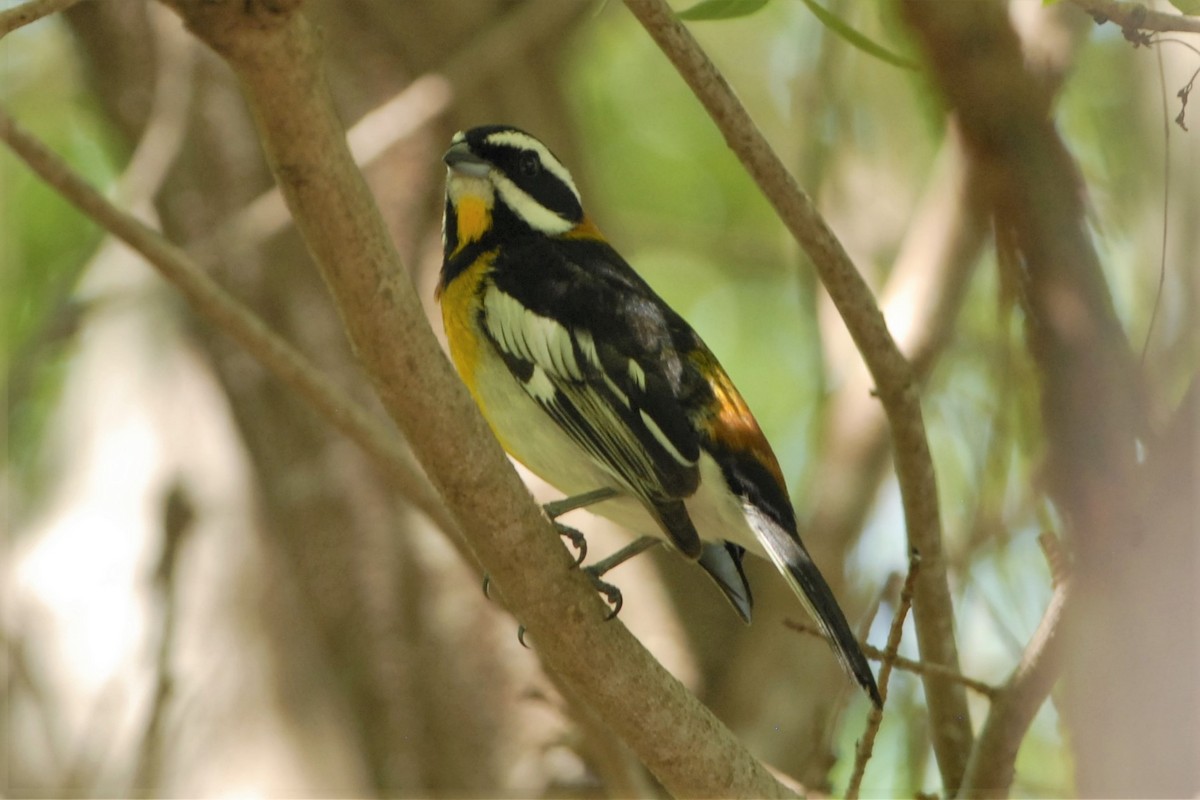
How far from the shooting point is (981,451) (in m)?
4.44

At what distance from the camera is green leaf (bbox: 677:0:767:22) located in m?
2.74

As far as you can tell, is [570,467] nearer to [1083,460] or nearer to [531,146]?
[531,146]

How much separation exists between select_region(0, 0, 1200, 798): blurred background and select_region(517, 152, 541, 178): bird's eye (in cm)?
81

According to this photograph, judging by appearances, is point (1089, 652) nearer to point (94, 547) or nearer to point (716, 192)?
point (94, 547)

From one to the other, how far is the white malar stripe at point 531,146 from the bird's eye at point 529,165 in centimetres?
2

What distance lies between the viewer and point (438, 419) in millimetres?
2383

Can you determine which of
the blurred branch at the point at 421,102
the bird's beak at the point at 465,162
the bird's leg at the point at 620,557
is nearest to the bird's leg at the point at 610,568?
the bird's leg at the point at 620,557

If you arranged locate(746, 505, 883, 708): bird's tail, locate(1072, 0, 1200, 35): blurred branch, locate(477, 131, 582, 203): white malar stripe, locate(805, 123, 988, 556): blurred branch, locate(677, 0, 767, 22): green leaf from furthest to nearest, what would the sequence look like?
locate(805, 123, 988, 556): blurred branch → locate(477, 131, 582, 203): white malar stripe → locate(746, 505, 883, 708): bird's tail → locate(677, 0, 767, 22): green leaf → locate(1072, 0, 1200, 35): blurred branch

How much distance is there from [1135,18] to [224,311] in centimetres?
233

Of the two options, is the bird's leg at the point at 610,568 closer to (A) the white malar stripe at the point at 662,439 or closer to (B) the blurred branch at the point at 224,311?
(A) the white malar stripe at the point at 662,439

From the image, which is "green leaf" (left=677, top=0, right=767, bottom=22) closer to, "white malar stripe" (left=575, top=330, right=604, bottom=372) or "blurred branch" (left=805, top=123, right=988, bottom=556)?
"white malar stripe" (left=575, top=330, right=604, bottom=372)

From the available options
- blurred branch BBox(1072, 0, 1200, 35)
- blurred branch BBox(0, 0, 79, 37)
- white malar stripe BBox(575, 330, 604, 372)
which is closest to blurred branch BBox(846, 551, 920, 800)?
white malar stripe BBox(575, 330, 604, 372)

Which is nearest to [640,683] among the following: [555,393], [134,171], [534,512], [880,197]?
[534,512]

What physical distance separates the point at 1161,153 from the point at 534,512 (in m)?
1.92
